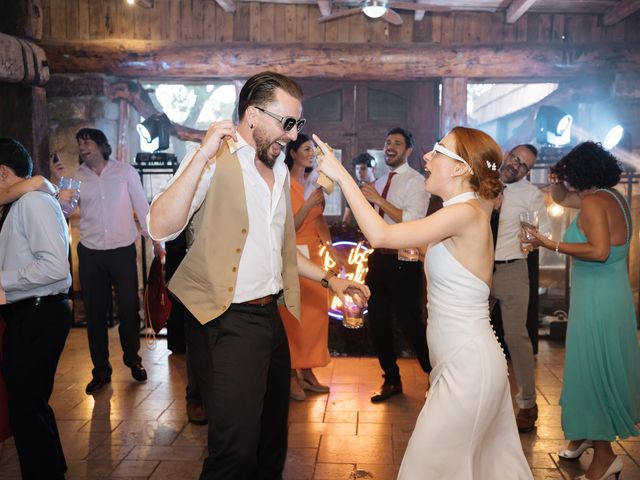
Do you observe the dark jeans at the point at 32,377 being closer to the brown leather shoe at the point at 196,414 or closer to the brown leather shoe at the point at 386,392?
the brown leather shoe at the point at 196,414

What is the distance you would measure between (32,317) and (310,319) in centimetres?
216

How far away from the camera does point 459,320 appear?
2531 mm

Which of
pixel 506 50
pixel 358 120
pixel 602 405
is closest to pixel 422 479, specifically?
pixel 602 405

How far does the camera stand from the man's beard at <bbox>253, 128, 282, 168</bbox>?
2.62m

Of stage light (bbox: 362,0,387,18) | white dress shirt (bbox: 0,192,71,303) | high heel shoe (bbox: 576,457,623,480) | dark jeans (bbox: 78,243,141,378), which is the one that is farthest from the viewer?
stage light (bbox: 362,0,387,18)

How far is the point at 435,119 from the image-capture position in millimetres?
9648

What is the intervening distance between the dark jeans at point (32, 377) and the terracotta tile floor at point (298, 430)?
0.53 metres

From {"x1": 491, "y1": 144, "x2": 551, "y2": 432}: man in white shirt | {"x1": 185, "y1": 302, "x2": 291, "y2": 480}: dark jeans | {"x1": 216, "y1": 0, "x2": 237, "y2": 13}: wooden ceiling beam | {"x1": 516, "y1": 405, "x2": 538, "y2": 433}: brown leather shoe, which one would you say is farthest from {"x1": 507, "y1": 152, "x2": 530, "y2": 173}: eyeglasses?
{"x1": 216, "y1": 0, "x2": 237, "y2": 13}: wooden ceiling beam

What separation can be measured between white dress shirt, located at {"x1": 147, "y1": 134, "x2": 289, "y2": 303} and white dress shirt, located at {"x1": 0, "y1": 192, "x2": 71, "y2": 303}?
98cm

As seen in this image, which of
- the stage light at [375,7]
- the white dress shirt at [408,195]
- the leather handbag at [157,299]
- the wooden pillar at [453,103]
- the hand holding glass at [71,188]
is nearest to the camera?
the hand holding glass at [71,188]

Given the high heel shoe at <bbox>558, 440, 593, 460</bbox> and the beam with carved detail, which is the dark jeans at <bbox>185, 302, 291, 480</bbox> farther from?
the beam with carved detail

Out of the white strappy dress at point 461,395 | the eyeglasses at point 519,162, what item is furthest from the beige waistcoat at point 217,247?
the eyeglasses at point 519,162

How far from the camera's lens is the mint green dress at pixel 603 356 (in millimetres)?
3506

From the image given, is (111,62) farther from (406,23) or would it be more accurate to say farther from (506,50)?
(506,50)
